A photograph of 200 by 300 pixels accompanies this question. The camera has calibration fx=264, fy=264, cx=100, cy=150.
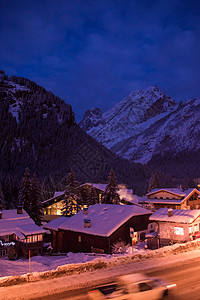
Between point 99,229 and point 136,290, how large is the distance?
22.8 meters

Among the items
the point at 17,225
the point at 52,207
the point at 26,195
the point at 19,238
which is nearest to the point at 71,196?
the point at 26,195

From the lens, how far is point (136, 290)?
10.8m

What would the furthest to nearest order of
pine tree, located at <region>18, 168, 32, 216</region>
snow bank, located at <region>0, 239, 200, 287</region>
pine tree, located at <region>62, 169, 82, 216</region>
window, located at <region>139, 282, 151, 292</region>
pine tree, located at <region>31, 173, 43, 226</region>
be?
pine tree, located at <region>62, 169, 82, 216</region>, pine tree, located at <region>31, 173, 43, 226</region>, pine tree, located at <region>18, 168, 32, 216</region>, snow bank, located at <region>0, 239, 200, 287</region>, window, located at <region>139, 282, 151, 292</region>

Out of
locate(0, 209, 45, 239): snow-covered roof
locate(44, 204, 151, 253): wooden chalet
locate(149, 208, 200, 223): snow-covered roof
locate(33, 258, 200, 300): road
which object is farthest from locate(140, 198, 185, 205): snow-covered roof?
locate(33, 258, 200, 300): road

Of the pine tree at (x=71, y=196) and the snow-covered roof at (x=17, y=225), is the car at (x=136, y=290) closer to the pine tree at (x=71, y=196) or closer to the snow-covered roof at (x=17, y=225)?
the snow-covered roof at (x=17, y=225)

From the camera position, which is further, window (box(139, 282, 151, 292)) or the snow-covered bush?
the snow-covered bush

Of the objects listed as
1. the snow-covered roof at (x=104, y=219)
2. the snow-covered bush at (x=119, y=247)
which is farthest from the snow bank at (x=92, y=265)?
the snow-covered roof at (x=104, y=219)

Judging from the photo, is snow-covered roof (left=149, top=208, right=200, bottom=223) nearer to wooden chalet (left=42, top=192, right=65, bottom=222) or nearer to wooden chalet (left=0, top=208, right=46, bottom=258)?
wooden chalet (left=0, top=208, right=46, bottom=258)

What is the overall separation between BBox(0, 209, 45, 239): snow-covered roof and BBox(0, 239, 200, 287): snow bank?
822 inches

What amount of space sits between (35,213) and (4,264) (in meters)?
24.2

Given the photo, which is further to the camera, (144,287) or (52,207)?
(52,207)

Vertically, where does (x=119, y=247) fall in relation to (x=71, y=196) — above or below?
below

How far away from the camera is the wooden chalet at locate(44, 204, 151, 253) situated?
3241 cm

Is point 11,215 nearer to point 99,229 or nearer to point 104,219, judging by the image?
point 104,219
